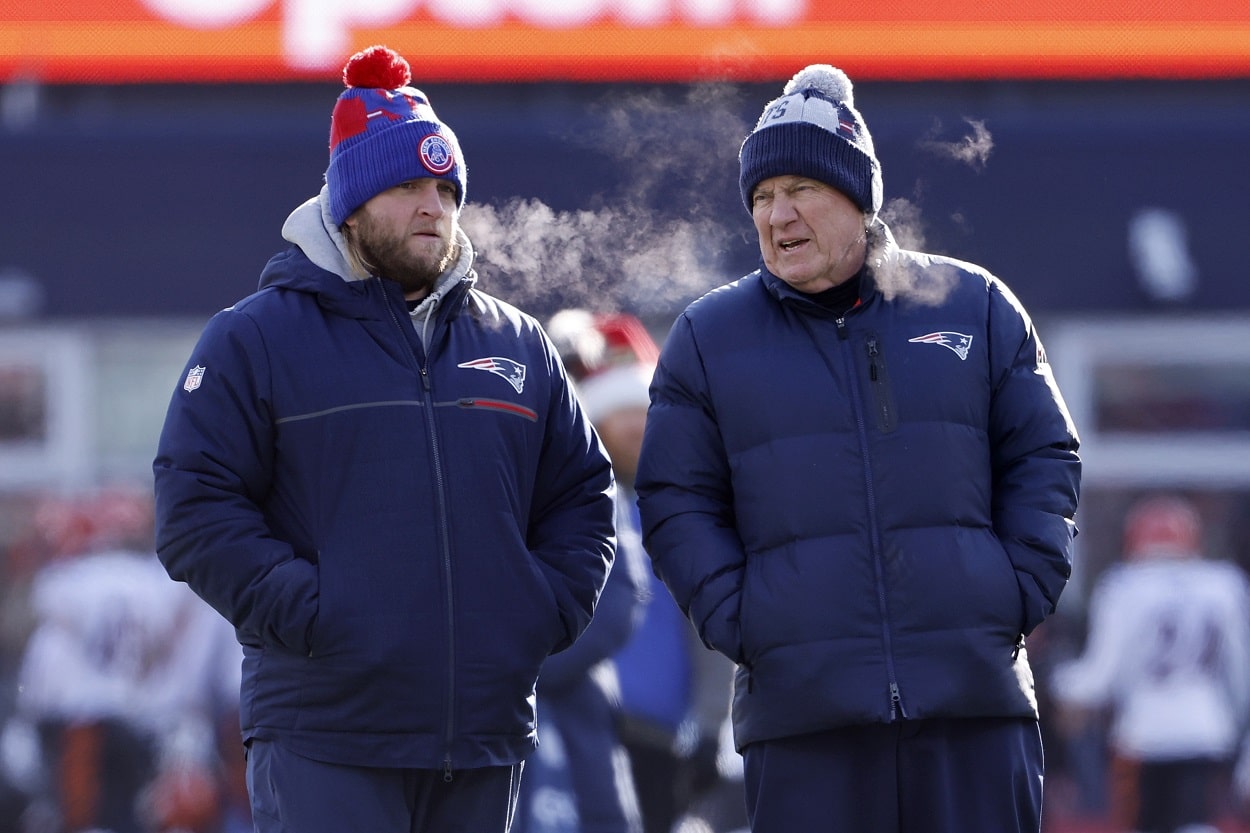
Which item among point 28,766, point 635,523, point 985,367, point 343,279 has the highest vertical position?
point 343,279

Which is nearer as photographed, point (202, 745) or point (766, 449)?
point (766, 449)

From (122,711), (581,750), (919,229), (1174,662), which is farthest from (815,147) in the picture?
(122,711)

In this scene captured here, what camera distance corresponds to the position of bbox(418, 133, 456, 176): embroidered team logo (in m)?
3.45

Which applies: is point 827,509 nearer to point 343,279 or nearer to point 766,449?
point 766,449

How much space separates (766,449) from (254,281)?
6.96 meters

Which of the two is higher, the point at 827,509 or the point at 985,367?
the point at 985,367

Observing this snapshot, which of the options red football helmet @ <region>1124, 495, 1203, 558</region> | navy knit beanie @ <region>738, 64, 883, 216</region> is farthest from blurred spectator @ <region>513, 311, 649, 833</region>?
red football helmet @ <region>1124, 495, 1203, 558</region>

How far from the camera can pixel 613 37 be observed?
10156 mm

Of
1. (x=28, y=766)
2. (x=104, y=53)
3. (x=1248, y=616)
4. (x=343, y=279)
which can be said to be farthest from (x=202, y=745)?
(x=343, y=279)

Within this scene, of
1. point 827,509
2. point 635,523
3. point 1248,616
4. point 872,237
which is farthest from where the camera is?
point 1248,616

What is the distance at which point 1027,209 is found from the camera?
9852 mm

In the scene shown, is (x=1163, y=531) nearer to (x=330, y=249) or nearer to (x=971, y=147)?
(x=971, y=147)

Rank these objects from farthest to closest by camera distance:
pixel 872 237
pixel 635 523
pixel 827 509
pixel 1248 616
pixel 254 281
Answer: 1. pixel 254 281
2. pixel 1248 616
3. pixel 635 523
4. pixel 872 237
5. pixel 827 509

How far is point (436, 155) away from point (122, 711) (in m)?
6.09
